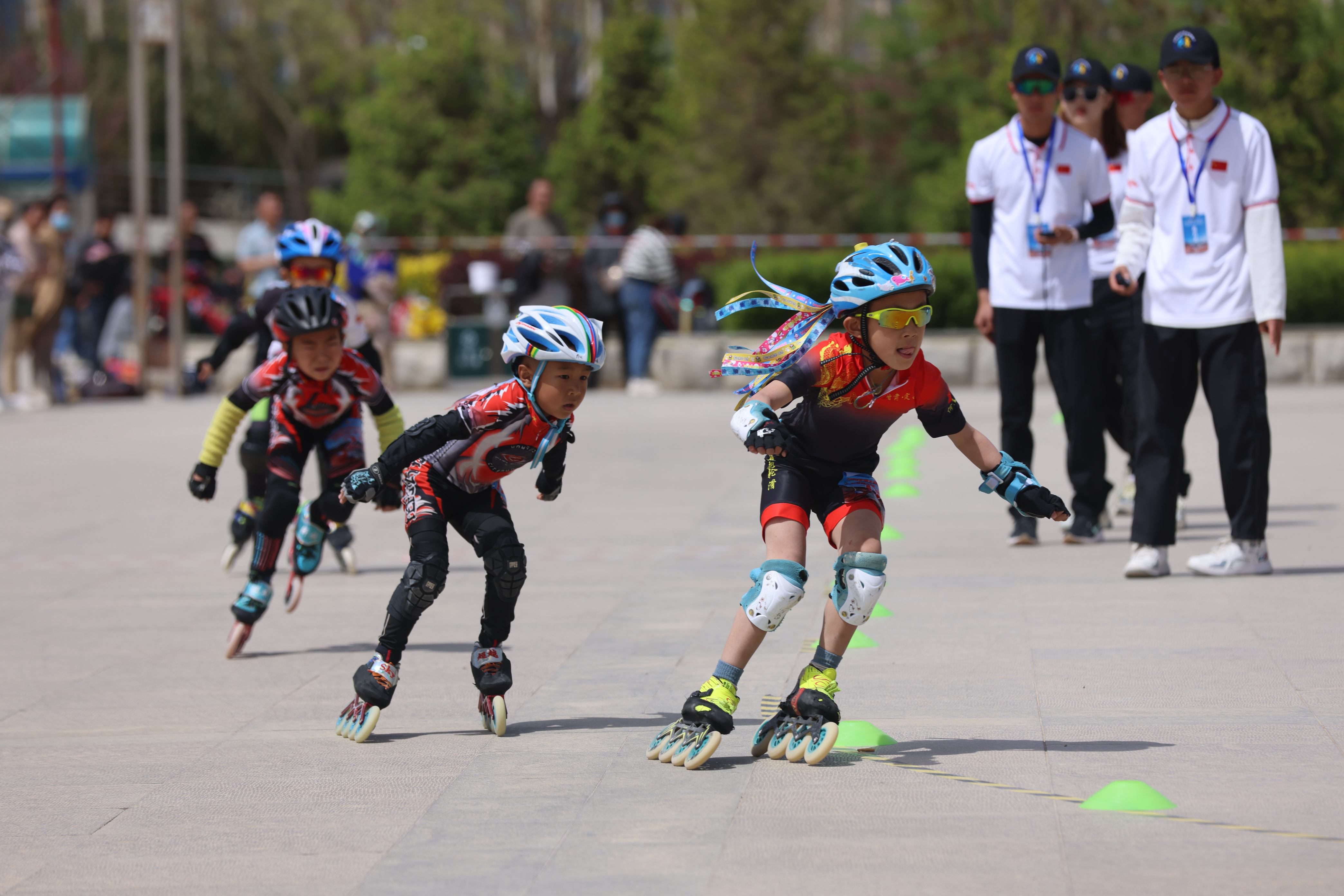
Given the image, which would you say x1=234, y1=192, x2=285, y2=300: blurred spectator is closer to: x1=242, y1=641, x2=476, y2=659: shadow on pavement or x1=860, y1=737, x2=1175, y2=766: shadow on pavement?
x1=242, y1=641, x2=476, y2=659: shadow on pavement

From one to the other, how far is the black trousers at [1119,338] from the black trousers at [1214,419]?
2.72 feet

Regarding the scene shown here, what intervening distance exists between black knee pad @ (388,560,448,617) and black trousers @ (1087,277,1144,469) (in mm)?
4217

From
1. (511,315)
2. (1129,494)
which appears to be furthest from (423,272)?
(1129,494)

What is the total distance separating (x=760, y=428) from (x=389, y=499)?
1.83 m

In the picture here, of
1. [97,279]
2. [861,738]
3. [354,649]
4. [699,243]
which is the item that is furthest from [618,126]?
[861,738]

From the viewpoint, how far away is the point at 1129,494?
979 cm

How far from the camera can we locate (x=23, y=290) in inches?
699

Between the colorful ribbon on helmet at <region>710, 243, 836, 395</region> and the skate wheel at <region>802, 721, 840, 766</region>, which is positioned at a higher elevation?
the colorful ribbon on helmet at <region>710, 243, 836, 395</region>

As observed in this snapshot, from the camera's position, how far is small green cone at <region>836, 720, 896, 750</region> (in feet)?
16.6

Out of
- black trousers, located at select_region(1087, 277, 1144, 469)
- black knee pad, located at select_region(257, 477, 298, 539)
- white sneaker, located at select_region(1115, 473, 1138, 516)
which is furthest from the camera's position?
white sneaker, located at select_region(1115, 473, 1138, 516)

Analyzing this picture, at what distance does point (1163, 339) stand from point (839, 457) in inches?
115

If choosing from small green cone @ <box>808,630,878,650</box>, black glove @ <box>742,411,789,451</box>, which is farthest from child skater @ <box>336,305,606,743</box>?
small green cone @ <box>808,630,878,650</box>

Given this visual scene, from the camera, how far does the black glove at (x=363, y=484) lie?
5.43m

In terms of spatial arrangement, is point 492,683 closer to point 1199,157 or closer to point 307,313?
point 307,313
